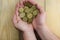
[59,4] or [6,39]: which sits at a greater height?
[59,4]

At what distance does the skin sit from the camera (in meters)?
0.84

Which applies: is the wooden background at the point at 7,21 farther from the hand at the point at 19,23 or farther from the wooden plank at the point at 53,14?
the wooden plank at the point at 53,14

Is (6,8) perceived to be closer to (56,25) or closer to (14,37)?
(14,37)

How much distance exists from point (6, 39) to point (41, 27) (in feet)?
0.69

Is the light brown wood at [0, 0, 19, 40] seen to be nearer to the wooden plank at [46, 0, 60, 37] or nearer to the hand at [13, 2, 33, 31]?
the hand at [13, 2, 33, 31]

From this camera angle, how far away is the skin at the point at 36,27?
0.84 metres

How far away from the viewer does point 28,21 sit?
0.88 m

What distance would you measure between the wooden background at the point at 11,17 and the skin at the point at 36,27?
0.21 ft

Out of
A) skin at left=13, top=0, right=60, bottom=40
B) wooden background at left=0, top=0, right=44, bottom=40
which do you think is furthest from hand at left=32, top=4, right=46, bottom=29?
wooden background at left=0, top=0, right=44, bottom=40

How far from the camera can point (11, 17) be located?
0.91 metres

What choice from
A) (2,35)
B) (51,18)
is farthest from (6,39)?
(51,18)

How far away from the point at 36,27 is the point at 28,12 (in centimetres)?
9

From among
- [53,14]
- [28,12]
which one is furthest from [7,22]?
[53,14]

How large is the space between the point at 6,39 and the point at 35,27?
0.59 ft
